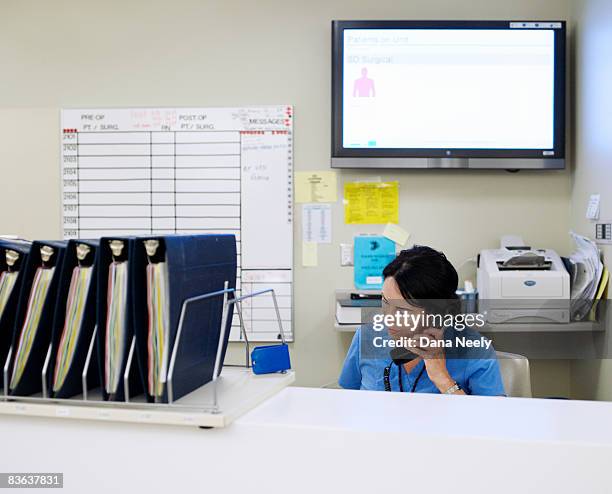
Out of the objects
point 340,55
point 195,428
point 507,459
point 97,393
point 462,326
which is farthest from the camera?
point 340,55

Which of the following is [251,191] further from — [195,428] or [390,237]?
[195,428]

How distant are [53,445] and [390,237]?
233 centimetres

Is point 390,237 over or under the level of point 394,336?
over

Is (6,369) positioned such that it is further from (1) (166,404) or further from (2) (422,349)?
(2) (422,349)

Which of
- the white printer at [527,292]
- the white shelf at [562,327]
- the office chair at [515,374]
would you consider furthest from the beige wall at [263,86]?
the office chair at [515,374]

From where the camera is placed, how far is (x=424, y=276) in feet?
5.87

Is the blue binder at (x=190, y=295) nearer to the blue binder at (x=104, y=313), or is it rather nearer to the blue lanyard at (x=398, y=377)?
the blue binder at (x=104, y=313)

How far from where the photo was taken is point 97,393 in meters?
1.06

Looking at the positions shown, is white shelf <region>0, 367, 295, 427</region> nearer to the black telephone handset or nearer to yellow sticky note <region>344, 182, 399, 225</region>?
the black telephone handset

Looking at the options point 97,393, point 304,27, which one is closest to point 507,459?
point 97,393

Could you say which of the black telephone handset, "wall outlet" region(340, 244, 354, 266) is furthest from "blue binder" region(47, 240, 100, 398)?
"wall outlet" region(340, 244, 354, 266)

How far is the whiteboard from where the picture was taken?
10.3ft

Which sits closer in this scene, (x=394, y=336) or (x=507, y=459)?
(x=507, y=459)

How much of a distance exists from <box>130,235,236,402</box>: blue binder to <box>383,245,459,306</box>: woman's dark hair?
731 millimetres
